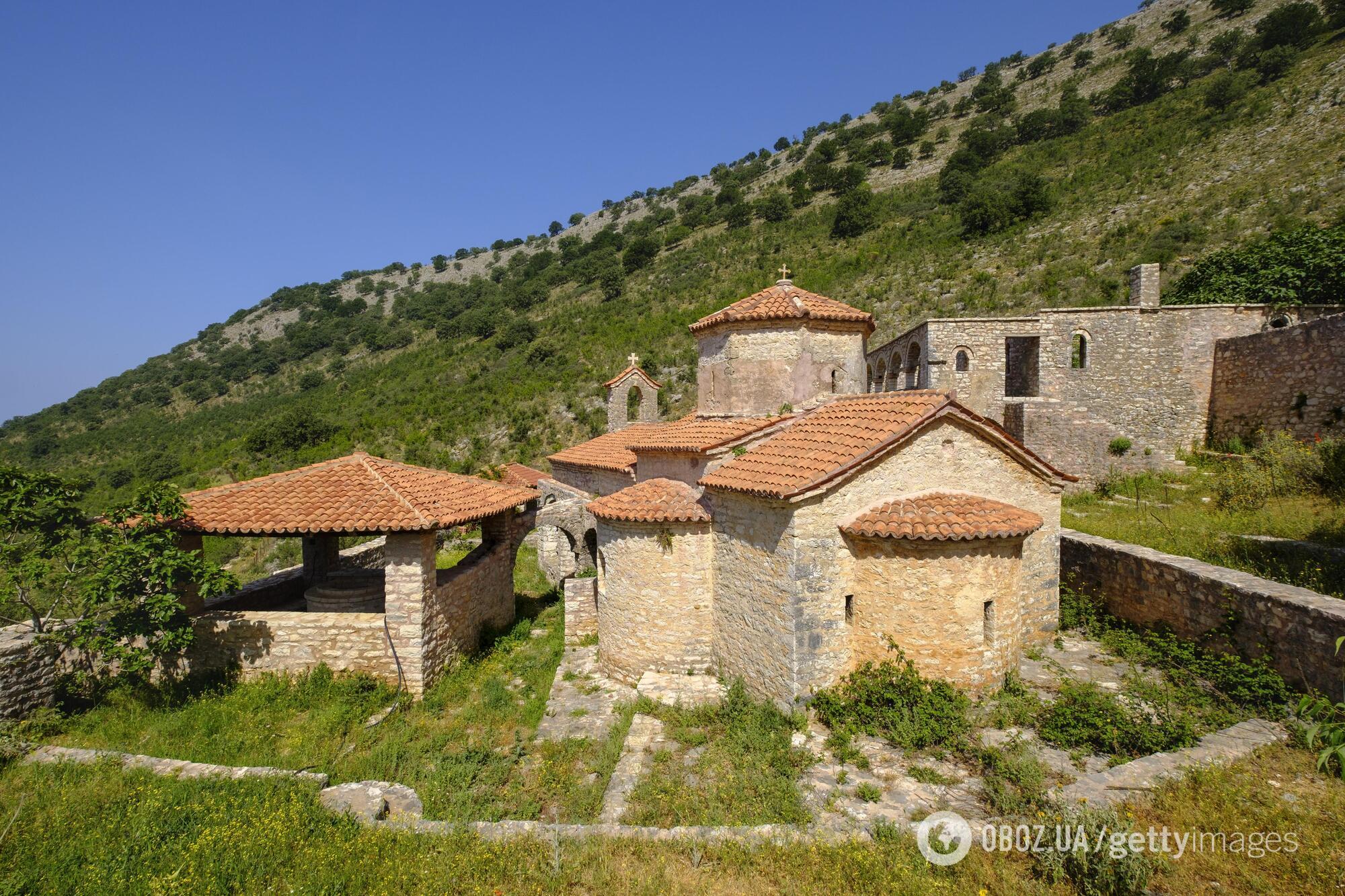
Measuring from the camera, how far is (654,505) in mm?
8250

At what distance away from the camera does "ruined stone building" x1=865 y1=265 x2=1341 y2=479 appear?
14.8 metres

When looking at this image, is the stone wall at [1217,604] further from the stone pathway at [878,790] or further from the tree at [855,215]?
the tree at [855,215]

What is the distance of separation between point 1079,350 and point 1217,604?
37.0 ft

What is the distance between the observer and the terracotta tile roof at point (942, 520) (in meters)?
6.42

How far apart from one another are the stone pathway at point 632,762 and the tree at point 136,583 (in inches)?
230

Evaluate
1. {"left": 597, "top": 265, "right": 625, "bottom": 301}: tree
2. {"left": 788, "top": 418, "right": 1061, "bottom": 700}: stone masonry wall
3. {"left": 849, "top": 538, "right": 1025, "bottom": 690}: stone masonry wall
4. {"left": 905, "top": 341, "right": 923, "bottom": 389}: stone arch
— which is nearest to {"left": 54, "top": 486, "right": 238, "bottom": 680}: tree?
{"left": 788, "top": 418, "right": 1061, "bottom": 700}: stone masonry wall

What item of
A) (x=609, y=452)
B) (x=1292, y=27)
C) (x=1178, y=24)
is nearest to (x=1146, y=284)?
(x=609, y=452)

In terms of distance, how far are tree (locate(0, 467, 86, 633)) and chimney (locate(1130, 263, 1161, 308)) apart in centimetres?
2255

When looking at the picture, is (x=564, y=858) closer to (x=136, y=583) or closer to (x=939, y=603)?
(x=939, y=603)

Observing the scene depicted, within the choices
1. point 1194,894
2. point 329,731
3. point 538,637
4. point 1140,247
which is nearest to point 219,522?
point 329,731

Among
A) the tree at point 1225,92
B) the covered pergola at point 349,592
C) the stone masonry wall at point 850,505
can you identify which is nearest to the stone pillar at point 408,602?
the covered pergola at point 349,592

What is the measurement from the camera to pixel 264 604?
10.4 meters

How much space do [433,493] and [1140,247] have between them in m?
28.3

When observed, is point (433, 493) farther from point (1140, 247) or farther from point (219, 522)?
point (1140, 247)
